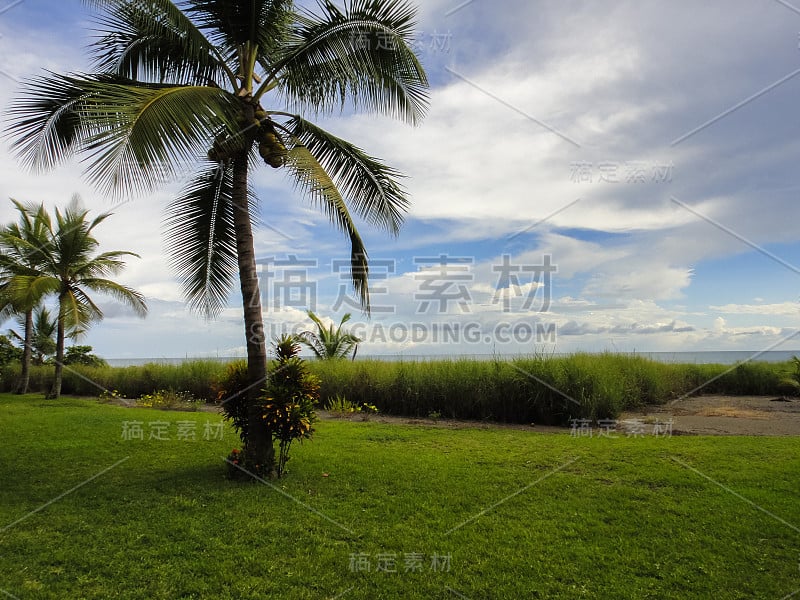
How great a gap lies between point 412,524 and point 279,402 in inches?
88.9

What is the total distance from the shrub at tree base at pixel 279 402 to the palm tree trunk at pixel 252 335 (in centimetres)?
10

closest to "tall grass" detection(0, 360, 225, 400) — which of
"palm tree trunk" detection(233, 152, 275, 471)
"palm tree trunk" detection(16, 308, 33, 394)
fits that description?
"palm tree trunk" detection(16, 308, 33, 394)

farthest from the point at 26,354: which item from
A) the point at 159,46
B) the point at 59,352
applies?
the point at 159,46

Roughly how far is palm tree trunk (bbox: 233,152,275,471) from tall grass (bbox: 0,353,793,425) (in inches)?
143

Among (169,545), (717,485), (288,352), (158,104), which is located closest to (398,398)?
(288,352)

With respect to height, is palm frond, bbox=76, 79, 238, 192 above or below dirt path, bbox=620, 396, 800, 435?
above

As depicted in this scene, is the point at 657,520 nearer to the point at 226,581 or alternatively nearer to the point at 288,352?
the point at 226,581

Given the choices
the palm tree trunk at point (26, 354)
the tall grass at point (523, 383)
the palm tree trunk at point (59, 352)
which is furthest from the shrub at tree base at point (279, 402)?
the palm tree trunk at point (26, 354)

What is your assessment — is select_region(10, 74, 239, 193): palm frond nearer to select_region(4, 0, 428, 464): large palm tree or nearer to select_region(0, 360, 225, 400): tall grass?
select_region(4, 0, 428, 464): large palm tree

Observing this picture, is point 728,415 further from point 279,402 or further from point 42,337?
point 42,337

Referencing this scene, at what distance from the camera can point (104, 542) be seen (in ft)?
15.1

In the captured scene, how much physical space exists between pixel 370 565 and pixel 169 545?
1868 mm

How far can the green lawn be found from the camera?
12.8 ft

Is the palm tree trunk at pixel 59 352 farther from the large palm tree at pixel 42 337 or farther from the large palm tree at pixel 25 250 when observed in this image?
the large palm tree at pixel 42 337
